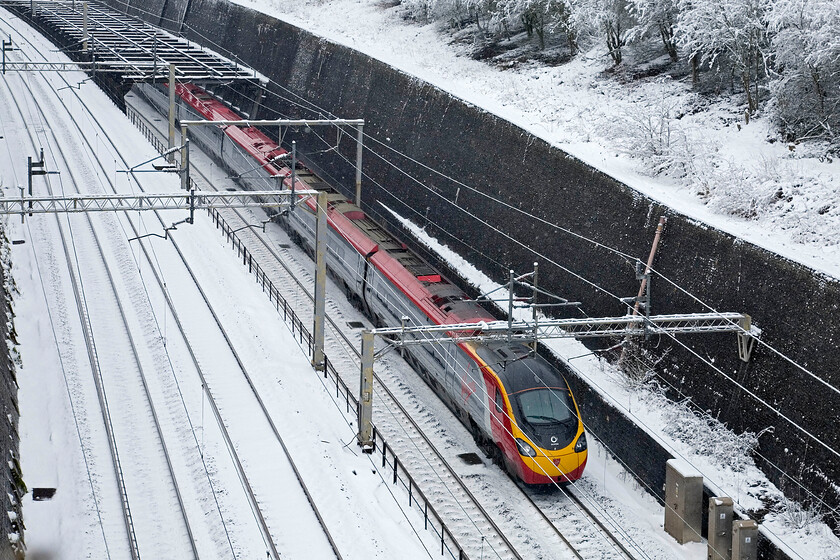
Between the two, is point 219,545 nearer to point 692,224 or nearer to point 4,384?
point 4,384

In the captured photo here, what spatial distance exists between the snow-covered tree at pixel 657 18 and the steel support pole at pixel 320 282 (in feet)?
45.4

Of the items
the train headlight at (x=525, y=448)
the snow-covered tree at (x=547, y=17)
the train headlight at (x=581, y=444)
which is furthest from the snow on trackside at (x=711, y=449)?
the snow-covered tree at (x=547, y=17)

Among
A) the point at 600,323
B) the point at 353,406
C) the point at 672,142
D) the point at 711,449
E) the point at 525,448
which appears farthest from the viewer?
the point at 672,142

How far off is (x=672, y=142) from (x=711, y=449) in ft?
31.4

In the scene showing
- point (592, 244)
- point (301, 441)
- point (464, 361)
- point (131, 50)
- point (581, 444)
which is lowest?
point (301, 441)

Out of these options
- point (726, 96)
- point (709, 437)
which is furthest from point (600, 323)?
point (726, 96)

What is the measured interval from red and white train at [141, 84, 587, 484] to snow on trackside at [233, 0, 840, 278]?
17.2 ft

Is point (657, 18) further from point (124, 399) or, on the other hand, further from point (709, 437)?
point (124, 399)

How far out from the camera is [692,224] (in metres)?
22.5

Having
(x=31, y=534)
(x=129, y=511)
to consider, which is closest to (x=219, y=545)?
(x=129, y=511)

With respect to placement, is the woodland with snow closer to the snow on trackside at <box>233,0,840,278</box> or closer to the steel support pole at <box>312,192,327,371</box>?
the snow on trackside at <box>233,0,840,278</box>

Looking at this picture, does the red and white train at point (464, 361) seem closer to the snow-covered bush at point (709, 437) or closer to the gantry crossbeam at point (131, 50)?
the snow-covered bush at point (709, 437)

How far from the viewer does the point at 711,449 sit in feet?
67.9

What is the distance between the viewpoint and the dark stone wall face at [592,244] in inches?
755
